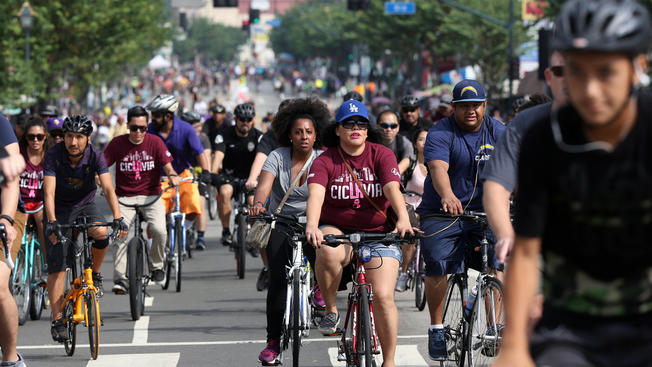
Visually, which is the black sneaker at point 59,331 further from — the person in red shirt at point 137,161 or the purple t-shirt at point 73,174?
the person in red shirt at point 137,161

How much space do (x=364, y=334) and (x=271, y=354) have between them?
1176 mm

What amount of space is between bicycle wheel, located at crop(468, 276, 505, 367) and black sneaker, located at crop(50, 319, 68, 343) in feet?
11.1

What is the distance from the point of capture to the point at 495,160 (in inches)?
220

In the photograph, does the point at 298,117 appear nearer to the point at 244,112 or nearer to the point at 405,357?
the point at 405,357

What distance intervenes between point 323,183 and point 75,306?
2.64 metres

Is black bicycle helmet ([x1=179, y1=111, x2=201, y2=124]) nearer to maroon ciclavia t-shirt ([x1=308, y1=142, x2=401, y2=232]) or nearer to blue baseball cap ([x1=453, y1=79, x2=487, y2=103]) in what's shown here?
blue baseball cap ([x1=453, y1=79, x2=487, y2=103])

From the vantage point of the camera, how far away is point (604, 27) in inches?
134

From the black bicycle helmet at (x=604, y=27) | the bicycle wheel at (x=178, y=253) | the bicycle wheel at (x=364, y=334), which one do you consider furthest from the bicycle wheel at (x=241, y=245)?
the black bicycle helmet at (x=604, y=27)

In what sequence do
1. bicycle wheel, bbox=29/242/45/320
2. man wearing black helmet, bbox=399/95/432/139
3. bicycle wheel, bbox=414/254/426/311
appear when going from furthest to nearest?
man wearing black helmet, bbox=399/95/432/139, bicycle wheel, bbox=414/254/426/311, bicycle wheel, bbox=29/242/45/320

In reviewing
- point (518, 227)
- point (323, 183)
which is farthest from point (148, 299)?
point (518, 227)

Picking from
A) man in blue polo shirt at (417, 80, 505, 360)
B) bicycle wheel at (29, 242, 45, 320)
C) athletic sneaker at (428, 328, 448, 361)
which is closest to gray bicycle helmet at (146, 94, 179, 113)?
bicycle wheel at (29, 242, 45, 320)

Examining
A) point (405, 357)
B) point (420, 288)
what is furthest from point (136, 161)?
point (405, 357)

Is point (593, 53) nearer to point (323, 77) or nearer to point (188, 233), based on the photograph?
point (188, 233)

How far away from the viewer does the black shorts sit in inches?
398
